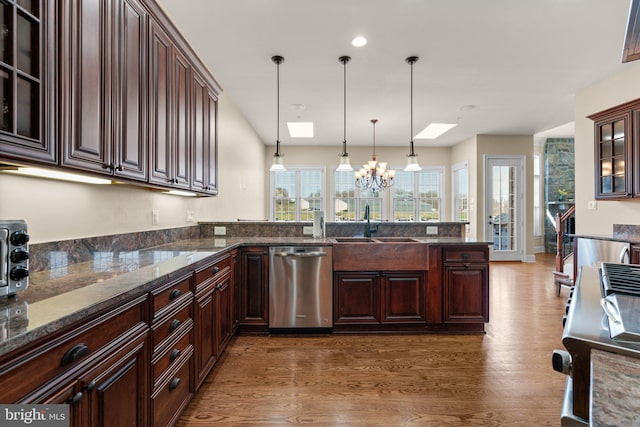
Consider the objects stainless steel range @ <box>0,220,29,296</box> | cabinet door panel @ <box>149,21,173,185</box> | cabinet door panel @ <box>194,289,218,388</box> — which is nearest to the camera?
stainless steel range @ <box>0,220,29,296</box>

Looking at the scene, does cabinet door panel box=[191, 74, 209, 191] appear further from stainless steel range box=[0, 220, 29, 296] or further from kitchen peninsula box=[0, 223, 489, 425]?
stainless steel range box=[0, 220, 29, 296]

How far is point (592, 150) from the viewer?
4.31 metres

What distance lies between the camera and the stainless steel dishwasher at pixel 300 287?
2928 millimetres

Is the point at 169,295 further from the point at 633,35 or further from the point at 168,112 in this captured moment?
the point at 633,35

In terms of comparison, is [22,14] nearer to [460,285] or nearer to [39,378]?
[39,378]

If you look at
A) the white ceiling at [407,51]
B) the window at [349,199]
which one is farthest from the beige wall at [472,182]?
the window at [349,199]

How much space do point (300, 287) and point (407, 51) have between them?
8.74 feet

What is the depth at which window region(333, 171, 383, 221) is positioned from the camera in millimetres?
8148

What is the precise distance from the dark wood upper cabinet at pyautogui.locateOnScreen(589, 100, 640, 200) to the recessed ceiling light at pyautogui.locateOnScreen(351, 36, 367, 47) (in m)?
3.07

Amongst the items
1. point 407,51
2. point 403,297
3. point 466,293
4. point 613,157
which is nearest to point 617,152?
point 613,157

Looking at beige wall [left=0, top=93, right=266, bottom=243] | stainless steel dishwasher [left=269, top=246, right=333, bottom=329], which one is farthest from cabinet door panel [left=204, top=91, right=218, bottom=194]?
stainless steel dishwasher [left=269, top=246, right=333, bottom=329]

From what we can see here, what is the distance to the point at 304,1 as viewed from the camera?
2516 millimetres

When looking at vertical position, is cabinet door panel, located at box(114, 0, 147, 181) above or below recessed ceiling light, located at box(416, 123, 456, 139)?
below

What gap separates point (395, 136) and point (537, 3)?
180 inches
